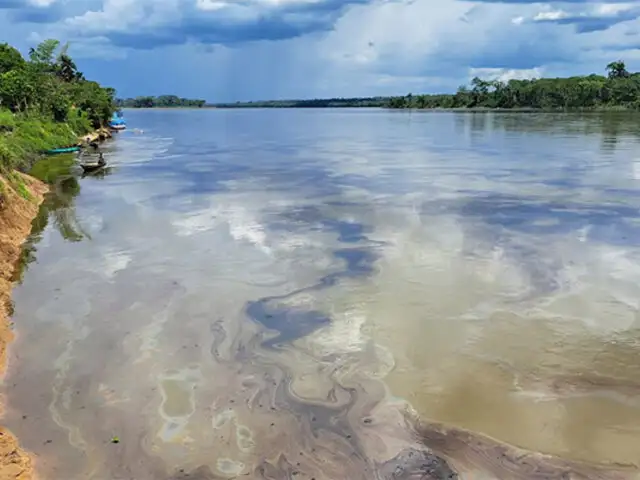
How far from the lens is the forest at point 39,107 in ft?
142

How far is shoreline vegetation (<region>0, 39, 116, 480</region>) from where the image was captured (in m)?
13.2

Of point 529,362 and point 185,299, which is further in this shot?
point 185,299

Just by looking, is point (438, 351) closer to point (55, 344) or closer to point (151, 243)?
point (55, 344)

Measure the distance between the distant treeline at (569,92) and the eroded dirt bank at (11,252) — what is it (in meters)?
130

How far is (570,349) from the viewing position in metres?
11.9

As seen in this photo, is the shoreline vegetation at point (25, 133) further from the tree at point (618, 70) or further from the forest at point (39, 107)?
the tree at point (618, 70)

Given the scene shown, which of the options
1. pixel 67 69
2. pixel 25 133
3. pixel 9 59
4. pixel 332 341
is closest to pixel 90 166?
pixel 25 133

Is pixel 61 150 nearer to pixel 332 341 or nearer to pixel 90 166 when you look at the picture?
pixel 90 166

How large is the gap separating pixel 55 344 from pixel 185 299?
3.26 meters

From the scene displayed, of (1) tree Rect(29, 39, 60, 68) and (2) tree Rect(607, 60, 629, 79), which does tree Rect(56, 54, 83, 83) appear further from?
(2) tree Rect(607, 60, 629, 79)

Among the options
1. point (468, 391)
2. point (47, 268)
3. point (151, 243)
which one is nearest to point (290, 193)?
point (151, 243)

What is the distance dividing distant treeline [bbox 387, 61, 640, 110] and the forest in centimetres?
10755

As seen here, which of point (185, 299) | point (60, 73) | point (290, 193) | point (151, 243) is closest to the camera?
point (185, 299)

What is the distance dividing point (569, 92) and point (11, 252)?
14733 centimetres
